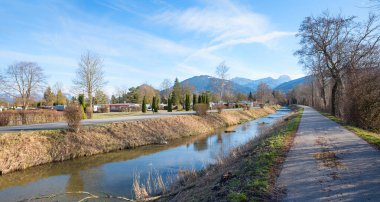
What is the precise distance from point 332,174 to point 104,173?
32.6 ft

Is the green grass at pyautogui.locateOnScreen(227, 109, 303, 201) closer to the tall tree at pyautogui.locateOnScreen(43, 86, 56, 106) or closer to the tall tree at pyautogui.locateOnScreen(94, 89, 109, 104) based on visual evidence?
the tall tree at pyautogui.locateOnScreen(94, 89, 109, 104)

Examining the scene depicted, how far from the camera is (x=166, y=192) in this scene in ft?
29.8

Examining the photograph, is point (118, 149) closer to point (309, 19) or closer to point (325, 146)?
point (325, 146)

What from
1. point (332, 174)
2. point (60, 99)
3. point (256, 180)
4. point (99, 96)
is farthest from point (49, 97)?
point (332, 174)

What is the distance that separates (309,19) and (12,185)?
1136 inches

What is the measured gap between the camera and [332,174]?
6.74m

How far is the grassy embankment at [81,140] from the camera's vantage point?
13.9 metres

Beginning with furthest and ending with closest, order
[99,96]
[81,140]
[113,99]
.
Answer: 1. [113,99]
2. [99,96]
3. [81,140]

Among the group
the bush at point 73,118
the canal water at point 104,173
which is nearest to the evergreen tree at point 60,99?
the bush at point 73,118

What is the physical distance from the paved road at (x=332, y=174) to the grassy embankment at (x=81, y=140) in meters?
12.7

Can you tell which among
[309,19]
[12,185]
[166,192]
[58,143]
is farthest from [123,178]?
[309,19]

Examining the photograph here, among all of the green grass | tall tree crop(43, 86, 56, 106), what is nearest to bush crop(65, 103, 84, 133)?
the green grass

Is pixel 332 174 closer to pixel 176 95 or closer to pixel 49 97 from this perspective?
pixel 176 95

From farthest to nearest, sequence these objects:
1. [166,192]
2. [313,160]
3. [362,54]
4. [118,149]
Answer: [362,54] → [118,149] → [166,192] → [313,160]
